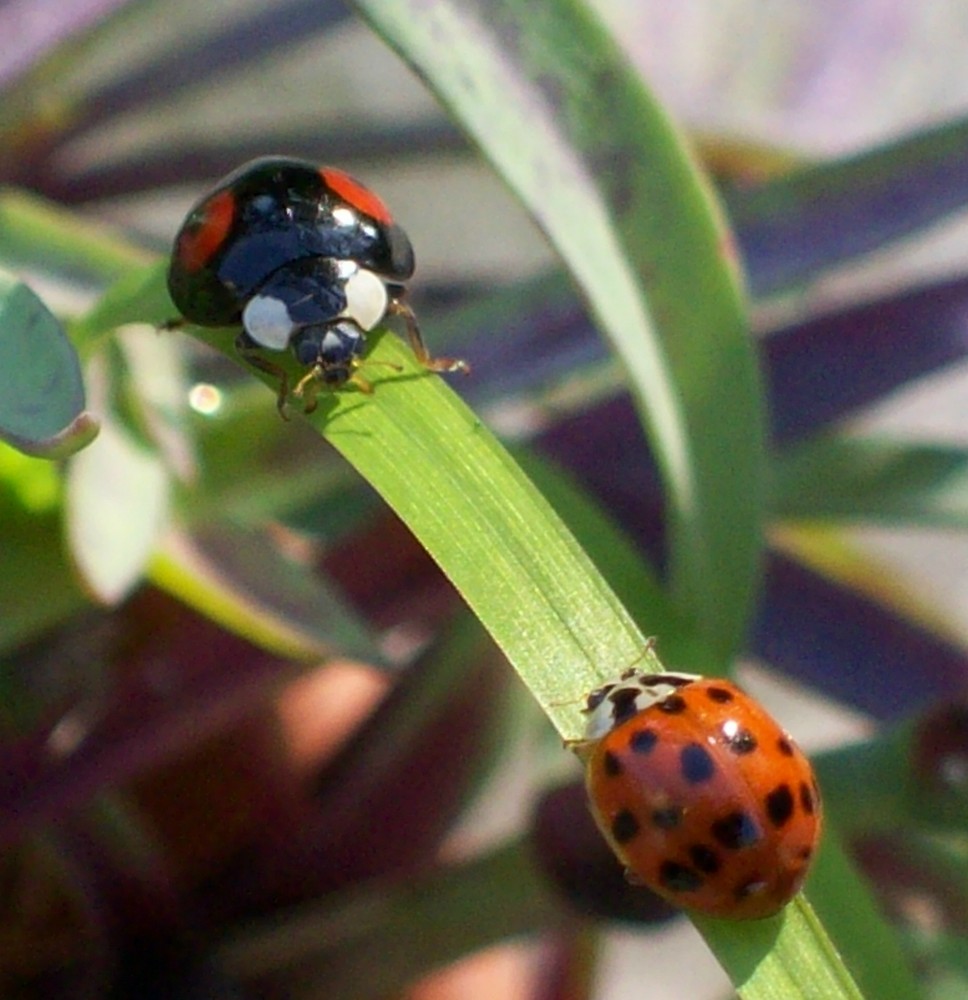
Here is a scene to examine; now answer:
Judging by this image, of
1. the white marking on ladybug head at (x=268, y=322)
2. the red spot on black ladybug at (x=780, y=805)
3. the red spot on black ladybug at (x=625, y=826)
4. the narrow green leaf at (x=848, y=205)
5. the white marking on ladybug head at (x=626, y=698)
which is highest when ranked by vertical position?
the white marking on ladybug head at (x=268, y=322)

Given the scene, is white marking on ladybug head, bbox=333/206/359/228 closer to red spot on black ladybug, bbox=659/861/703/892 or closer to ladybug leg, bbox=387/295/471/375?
ladybug leg, bbox=387/295/471/375

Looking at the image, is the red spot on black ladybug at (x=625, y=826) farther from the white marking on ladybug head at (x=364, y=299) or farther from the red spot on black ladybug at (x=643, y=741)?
the white marking on ladybug head at (x=364, y=299)

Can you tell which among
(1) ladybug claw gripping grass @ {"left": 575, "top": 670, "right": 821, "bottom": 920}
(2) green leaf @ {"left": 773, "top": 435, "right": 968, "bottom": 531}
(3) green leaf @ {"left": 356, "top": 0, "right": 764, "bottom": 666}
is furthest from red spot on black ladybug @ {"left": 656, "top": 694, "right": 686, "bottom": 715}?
(2) green leaf @ {"left": 773, "top": 435, "right": 968, "bottom": 531}

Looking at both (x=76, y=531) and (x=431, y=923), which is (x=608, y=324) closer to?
(x=76, y=531)

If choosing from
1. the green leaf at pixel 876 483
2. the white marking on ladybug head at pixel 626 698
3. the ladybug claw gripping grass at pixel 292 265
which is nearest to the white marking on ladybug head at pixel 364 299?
the ladybug claw gripping grass at pixel 292 265

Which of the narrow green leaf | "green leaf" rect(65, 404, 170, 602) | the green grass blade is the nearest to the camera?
the green grass blade

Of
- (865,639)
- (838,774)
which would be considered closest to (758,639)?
(865,639)

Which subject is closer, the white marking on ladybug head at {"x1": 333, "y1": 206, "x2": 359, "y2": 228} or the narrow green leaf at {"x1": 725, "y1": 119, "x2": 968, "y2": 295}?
the white marking on ladybug head at {"x1": 333, "y1": 206, "x2": 359, "y2": 228}
